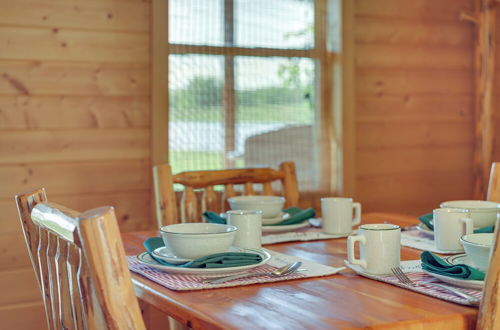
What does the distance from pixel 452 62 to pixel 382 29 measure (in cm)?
43

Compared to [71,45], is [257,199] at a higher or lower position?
lower

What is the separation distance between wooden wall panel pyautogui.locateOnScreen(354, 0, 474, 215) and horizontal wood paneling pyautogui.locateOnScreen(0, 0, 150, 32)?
39.3 inches

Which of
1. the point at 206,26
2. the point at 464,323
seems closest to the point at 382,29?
the point at 206,26

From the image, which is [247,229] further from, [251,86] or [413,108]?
[413,108]

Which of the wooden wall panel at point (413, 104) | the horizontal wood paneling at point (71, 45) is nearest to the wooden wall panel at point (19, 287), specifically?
the horizontal wood paneling at point (71, 45)

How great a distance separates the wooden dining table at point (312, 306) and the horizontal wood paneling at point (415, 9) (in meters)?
2.05

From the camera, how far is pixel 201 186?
2.07 metres

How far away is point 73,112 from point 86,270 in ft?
6.00

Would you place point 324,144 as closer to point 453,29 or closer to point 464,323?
point 453,29

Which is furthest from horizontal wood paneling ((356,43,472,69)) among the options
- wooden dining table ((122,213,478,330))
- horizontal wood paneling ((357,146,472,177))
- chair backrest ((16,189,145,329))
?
chair backrest ((16,189,145,329))

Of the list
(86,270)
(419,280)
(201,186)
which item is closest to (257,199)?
(201,186)

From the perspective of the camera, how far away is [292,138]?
303 centimetres

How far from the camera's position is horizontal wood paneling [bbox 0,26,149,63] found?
2469 millimetres

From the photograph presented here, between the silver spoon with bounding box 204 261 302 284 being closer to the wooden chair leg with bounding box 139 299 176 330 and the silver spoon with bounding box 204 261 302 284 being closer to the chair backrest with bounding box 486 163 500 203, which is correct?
the chair backrest with bounding box 486 163 500 203
